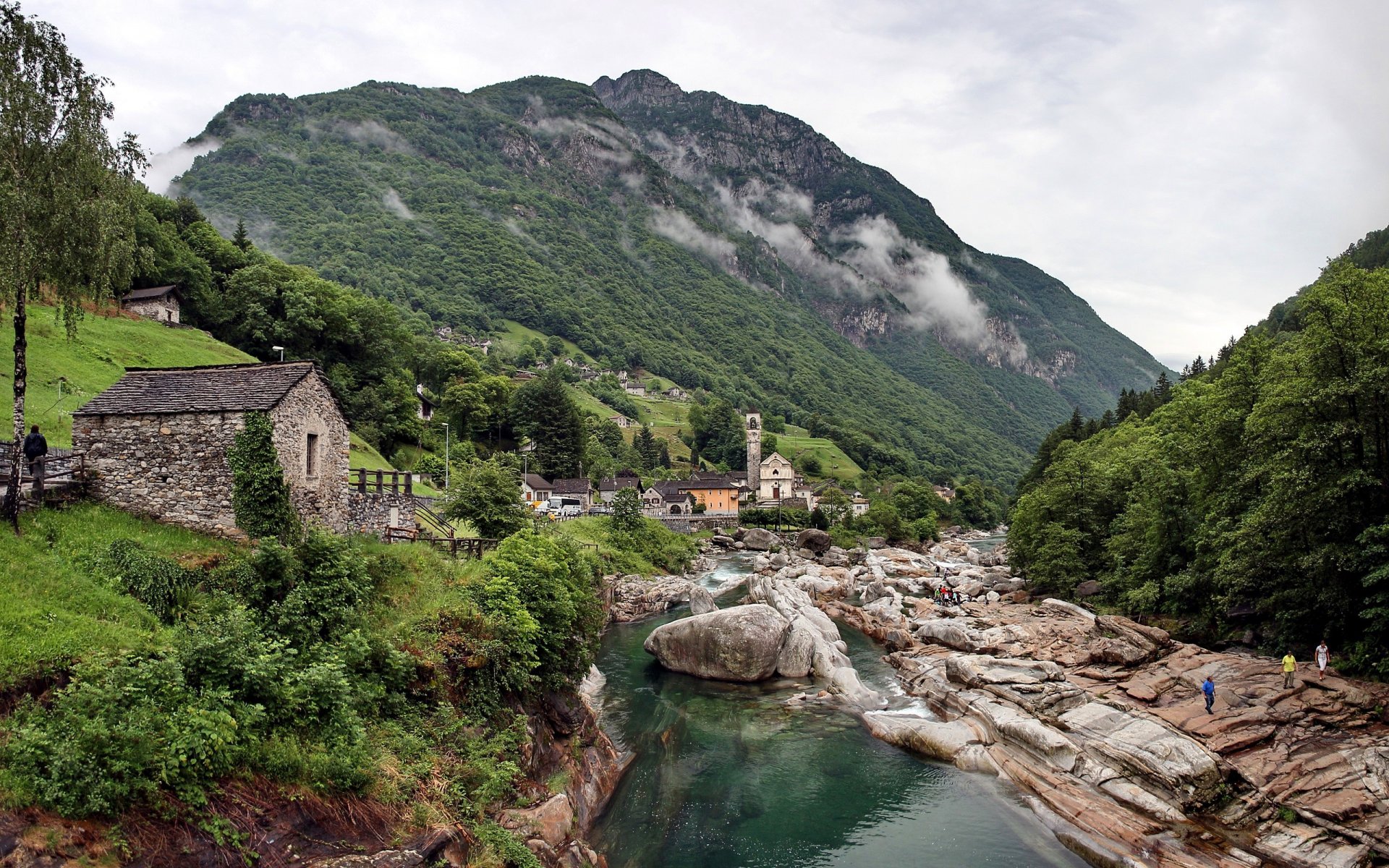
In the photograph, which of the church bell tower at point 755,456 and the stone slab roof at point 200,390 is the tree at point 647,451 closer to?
the church bell tower at point 755,456

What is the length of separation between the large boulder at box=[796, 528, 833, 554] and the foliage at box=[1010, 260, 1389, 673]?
5188 centimetres

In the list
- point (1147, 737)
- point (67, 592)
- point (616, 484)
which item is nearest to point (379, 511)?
point (67, 592)

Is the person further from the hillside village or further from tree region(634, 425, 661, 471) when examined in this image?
tree region(634, 425, 661, 471)

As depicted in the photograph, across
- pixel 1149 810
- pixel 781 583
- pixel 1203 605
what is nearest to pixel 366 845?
pixel 1149 810

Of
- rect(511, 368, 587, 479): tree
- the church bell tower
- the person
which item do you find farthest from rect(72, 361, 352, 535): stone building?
the church bell tower

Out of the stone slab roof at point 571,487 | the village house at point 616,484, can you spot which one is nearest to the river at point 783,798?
the stone slab roof at point 571,487

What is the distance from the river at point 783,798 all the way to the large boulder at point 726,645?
2.09 meters

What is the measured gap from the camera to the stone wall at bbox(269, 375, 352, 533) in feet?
64.3

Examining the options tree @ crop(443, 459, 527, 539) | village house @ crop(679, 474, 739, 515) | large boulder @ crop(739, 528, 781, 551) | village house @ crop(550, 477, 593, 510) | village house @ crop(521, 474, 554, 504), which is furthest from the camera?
village house @ crop(679, 474, 739, 515)

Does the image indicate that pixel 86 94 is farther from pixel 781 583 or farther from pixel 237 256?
pixel 237 256

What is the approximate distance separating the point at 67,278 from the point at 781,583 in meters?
47.2

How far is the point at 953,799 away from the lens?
2348cm

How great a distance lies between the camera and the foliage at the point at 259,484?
60.6 feet

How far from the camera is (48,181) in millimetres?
16875
